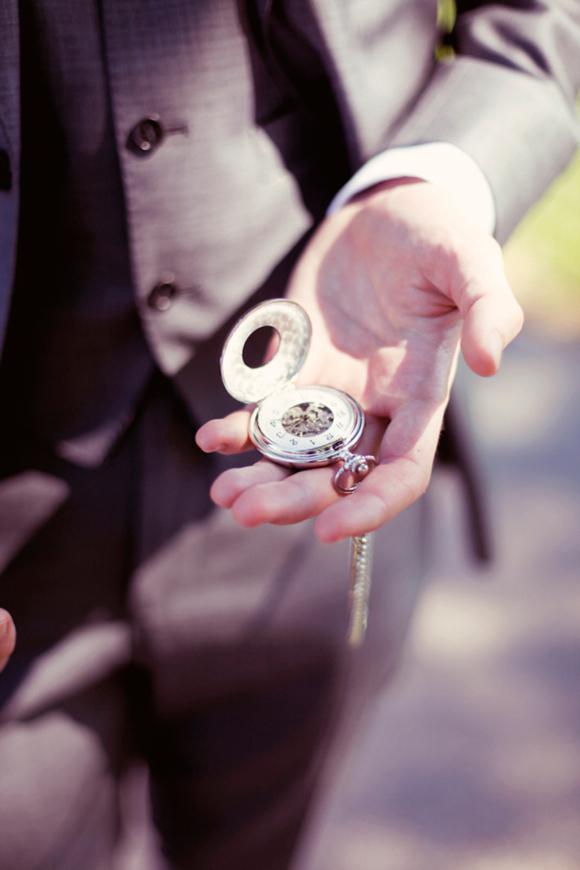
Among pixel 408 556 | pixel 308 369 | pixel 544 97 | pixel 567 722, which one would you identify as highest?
pixel 544 97

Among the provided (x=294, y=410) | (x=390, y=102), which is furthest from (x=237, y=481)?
(x=390, y=102)

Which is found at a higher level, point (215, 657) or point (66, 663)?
point (66, 663)

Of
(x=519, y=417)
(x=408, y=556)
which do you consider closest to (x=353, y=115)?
(x=408, y=556)

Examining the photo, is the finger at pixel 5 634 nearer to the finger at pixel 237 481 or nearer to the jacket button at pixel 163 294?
the finger at pixel 237 481

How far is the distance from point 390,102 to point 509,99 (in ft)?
0.84

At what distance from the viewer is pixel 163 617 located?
5.34ft

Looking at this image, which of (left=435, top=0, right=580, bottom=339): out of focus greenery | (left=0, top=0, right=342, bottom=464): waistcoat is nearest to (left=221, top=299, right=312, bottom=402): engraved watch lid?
(left=0, top=0, right=342, bottom=464): waistcoat

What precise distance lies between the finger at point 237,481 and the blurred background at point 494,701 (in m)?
0.89

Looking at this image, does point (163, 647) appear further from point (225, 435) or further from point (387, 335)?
point (387, 335)

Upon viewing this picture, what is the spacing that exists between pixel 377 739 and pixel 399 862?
44 cm

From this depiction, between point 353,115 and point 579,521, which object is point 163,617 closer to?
point 353,115

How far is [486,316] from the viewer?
1006mm

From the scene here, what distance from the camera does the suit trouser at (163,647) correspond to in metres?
1.55

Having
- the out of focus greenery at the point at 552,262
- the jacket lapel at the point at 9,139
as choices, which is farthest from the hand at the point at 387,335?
the out of focus greenery at the point at 552,262
